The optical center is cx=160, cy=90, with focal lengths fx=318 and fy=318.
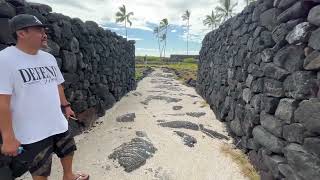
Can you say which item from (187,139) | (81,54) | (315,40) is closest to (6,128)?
(315,40)

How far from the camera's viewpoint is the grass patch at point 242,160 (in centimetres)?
511

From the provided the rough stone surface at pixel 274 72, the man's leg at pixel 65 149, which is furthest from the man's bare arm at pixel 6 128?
the rough stone surface at pixel 274 72

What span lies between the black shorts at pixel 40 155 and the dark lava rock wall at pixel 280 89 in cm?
268

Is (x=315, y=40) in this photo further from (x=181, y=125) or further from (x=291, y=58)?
(x=181, y=125)

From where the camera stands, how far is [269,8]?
17.2 feet

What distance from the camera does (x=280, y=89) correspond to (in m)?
4.50

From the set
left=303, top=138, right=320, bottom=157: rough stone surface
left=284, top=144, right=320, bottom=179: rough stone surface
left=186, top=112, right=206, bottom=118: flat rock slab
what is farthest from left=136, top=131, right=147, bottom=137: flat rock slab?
left=303, top=138, right=320, bottom=157: rough stone surface

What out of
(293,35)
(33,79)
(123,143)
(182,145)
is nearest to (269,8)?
(293,35)

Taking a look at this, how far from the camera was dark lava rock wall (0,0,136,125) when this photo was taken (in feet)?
16.2

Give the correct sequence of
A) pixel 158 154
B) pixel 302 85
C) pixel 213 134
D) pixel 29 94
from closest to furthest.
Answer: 1. pixel 29 94
2. pixel 302 85
3. pixel 158 154
4. pixel 213 134

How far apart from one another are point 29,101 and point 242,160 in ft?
13.2

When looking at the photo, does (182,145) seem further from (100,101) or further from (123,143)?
(100,101)

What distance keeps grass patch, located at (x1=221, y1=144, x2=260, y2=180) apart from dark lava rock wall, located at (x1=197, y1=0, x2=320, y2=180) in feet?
0.41

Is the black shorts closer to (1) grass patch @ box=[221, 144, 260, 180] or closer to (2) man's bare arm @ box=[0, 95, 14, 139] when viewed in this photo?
(2) man's bare arm @ box=[0, 95, 14, 139]
